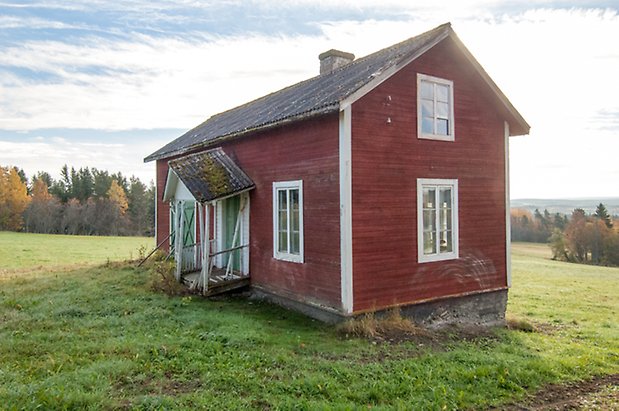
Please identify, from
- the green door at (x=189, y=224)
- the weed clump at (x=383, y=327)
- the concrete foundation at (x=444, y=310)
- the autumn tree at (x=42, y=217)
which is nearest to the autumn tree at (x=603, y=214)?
the concrete foundation at (x=444, y=310)

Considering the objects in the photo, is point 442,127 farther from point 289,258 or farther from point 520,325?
point 520,325

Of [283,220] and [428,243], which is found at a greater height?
[283,220]

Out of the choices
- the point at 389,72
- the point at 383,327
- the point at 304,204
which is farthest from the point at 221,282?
the point at 389,72

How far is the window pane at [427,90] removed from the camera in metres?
10.6

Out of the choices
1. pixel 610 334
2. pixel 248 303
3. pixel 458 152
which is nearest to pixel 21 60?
pixel 248 303

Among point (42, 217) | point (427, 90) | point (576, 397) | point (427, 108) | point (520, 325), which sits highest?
point (427, 90)

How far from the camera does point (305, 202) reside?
34.2 feet

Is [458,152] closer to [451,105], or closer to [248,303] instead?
[451,105]

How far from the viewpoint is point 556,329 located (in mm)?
11602

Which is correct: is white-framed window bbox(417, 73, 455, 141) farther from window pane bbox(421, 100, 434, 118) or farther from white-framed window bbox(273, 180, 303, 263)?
white-framed window bbox(273, 180, 303, 263)

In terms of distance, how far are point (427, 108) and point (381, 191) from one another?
2.55 m

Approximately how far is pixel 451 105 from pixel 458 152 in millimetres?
1172

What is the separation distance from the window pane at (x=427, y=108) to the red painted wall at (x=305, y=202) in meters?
2.46

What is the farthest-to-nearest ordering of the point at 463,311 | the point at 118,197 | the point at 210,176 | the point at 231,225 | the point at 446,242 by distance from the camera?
1. the point at 118,197
2. the point at 231,225
3. the point at 210,176
4. the point at 463,311
5. the point at 446,242
